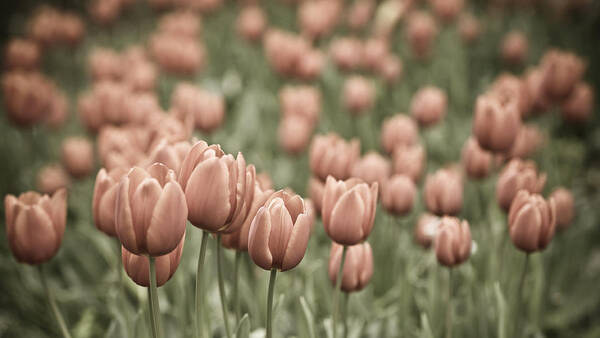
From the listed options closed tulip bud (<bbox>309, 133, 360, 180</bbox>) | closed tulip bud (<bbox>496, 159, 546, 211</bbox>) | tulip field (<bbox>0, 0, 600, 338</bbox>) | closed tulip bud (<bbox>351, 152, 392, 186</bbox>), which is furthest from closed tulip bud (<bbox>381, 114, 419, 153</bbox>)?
closed tulip bud (<bbox>496, 159, 546, 211</bbox>)

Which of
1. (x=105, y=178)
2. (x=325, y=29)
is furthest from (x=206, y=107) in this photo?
(x=325, y=29)

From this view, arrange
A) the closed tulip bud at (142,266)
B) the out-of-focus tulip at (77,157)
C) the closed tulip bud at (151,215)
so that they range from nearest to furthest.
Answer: the closed tulip bud at (151,215), the closed tulip bud at (142,266), the out-of-focus tulip at (77,157)

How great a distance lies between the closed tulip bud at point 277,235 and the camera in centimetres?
95

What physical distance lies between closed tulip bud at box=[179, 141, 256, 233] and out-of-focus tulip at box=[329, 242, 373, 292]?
376mm

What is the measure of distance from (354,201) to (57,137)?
2505 millimetres

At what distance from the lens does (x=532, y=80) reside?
2078mm

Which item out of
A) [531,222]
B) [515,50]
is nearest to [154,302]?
[531,222]

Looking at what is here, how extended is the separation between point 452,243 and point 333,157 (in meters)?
0.45

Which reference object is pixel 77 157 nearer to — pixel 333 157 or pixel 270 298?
pixel 333 157

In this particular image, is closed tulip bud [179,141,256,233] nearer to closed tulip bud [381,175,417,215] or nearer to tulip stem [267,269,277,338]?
tulip stem [267,269,277,338]

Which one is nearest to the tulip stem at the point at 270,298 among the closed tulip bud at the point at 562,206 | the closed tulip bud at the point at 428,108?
the closed tulip bud at the point at 562,206

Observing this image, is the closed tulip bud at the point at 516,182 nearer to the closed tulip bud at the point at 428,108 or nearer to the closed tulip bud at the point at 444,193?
the closed tulip bud at the point at 444,193

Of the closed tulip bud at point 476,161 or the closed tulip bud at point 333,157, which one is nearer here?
the closed tulip bud at point 333,157

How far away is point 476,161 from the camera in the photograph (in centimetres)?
179
